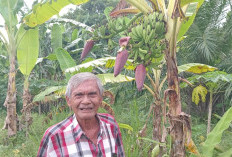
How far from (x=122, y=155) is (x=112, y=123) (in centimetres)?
22

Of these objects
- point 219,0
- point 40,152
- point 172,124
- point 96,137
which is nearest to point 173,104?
point 172,124

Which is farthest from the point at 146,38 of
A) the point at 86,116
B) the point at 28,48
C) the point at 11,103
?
the point at 11,103

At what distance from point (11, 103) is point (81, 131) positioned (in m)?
4.54

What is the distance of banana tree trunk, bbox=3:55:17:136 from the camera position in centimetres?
548

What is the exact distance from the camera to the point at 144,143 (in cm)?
386

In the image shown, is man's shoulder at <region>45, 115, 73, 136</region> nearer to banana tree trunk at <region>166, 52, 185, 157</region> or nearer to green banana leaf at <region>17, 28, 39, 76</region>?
banana tree trunk at <region>166, 52, 185, 157</region>

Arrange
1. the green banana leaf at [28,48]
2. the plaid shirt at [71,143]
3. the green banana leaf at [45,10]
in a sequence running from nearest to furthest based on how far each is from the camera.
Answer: the plaid shirt at [71,143] → the green banana leaf at [45,10] → the green banana leaf at [28,48]

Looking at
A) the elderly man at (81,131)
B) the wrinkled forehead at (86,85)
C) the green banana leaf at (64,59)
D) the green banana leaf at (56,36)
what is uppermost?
the green banana leaf at (56,36)

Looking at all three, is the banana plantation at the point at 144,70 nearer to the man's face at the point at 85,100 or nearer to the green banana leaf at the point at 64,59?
the green banana leaf at the point at 64,59

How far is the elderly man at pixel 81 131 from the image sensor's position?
147 cm

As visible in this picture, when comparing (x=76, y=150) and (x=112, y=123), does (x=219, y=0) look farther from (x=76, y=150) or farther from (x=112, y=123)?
(x=76, y=150)

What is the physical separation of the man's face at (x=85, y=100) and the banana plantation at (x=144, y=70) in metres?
0.28

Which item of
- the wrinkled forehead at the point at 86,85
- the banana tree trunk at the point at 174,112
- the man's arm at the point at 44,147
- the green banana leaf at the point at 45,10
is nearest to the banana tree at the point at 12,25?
the green banana leaf at the point at 45,10

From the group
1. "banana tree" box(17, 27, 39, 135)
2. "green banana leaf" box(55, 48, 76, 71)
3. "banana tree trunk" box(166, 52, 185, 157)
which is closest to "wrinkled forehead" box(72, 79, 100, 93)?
"banana tree trunk" box(166, 52, 185, 157)
